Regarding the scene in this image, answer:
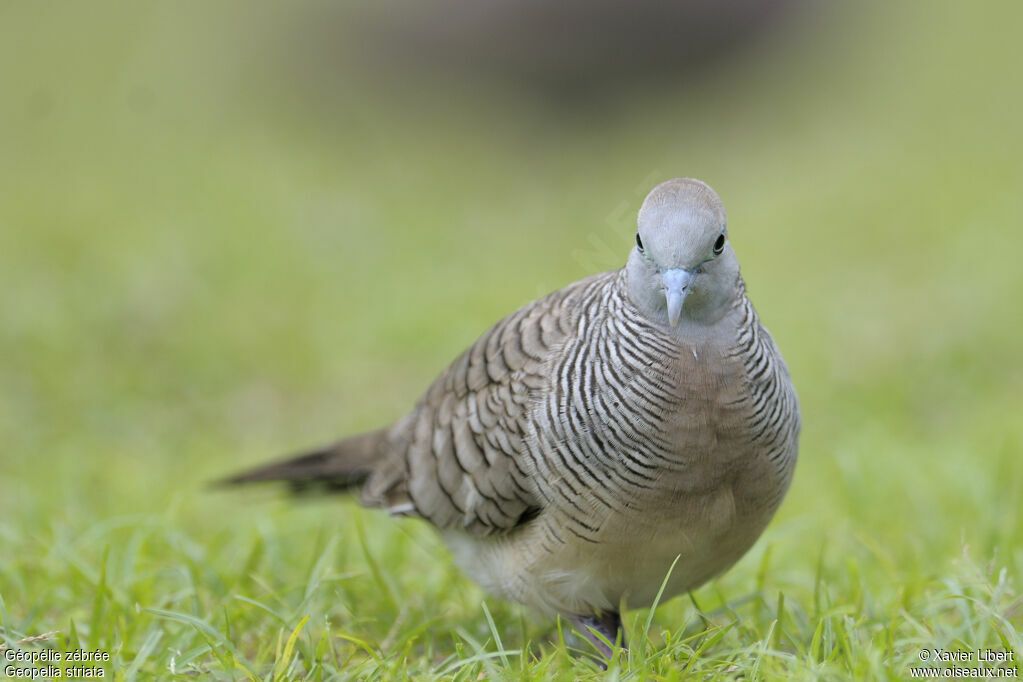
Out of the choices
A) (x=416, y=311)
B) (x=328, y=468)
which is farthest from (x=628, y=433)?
(x=416, y=311)

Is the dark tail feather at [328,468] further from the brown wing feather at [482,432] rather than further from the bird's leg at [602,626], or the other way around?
the bird's leg at [602,626]

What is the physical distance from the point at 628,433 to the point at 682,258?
0.54 metres

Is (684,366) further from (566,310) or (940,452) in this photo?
(940,452)

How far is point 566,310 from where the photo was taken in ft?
11.2

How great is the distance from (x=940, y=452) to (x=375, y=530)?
2857 mm

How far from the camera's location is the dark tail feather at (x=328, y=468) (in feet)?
14.0

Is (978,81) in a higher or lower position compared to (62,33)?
higher

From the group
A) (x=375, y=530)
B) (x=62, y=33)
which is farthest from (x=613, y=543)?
(x=62, y=33)

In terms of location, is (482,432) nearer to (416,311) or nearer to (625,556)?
(625,556)

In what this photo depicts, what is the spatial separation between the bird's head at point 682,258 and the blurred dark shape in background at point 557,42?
9.30m

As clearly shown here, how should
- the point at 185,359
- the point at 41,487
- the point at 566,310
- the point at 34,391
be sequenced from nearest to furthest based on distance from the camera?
1. the point at 566,310
2. the point at 41,487
3. the point at 34,391
4. the point at 185,359

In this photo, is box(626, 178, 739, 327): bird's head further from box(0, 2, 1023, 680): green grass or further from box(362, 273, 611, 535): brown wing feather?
box(0, 2, 1023, 680): green grass

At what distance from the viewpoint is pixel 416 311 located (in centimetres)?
799

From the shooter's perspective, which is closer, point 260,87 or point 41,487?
point 41,487
